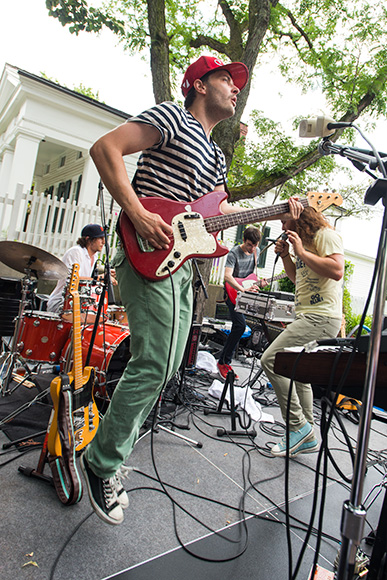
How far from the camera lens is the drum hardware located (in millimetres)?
3084

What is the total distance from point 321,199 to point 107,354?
2.23 meters

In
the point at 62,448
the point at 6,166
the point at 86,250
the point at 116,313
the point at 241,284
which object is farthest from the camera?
the point at 6,166

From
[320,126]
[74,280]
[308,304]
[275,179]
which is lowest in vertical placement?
[74,280]

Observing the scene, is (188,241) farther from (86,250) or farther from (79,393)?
(86,250)

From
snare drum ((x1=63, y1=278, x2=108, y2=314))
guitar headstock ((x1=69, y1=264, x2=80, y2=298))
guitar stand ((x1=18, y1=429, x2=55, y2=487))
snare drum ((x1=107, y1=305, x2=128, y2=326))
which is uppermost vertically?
guitar headstock ((x1=69, y1=264, x2=80, y2=298))

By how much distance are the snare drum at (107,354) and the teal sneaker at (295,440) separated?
4.90 ft

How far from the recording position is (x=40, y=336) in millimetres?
3281

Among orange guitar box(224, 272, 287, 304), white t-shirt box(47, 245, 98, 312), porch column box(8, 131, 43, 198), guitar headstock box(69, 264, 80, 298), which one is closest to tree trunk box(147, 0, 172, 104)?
white t-shirt box(47, 245, 98, 312)

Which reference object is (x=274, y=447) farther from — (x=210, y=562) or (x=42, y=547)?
(x=42, y=547)

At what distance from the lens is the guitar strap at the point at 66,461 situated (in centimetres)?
171

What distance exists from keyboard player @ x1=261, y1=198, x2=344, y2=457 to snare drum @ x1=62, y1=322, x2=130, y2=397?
4.31 ft

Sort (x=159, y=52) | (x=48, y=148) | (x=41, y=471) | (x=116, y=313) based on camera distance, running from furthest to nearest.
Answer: (x=48, y=148) < (x=159, y=52) < (x=116, y=313) < (x=41, y=471)

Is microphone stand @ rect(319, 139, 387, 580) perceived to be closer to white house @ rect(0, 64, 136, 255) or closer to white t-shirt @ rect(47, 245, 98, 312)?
white t-shirt @ rect(47, 245, 98, 312)

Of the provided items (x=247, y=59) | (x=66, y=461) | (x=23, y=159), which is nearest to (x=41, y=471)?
(x=66, y=461)
